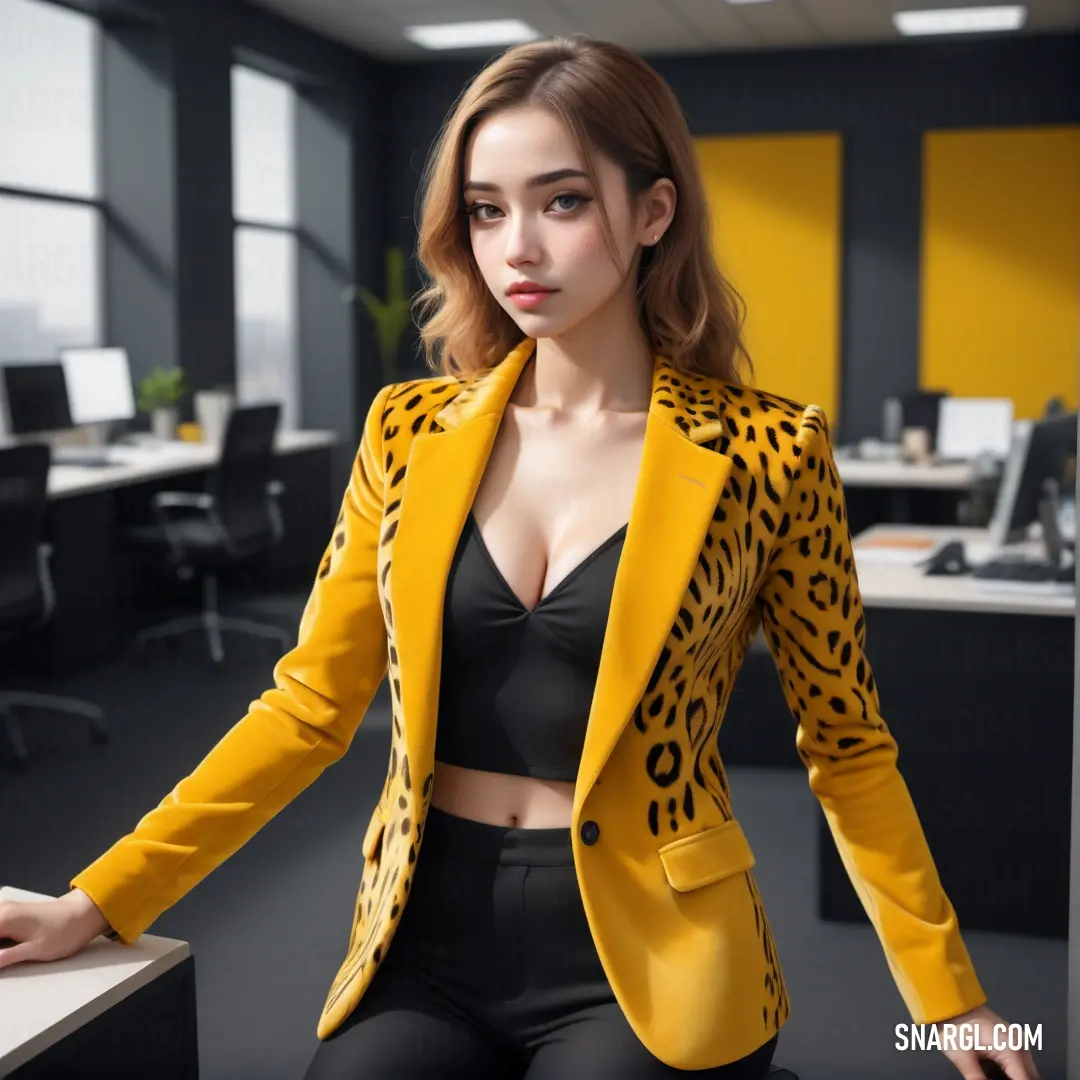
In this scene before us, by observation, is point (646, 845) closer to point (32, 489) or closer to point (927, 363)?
point (32, 489)

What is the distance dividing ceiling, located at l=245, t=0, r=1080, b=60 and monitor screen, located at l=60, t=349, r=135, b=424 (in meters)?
2.61

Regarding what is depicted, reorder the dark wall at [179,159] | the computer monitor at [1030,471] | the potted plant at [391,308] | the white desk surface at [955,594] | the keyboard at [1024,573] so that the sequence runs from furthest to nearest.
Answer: the potted plant at [391,308], the dark wall at [179,159], the computer monitor at [1030,471], the keyboard at [1024,573], the white desk surface at [955,594]

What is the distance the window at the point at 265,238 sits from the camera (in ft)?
26.1

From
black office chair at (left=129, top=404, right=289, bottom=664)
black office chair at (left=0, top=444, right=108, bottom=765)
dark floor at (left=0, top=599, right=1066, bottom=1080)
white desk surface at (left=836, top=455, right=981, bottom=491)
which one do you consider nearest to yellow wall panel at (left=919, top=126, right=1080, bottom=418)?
white desk surface at (left=836, top=455, right=981, bottom=491)

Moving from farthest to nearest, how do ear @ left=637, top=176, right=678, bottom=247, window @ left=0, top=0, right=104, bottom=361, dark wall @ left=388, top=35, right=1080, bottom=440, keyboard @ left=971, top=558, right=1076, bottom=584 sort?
1. dark wall @ left=388, top=35, right=1080, bottom=440
2. window @ left=0, top=0, right=104, bottom=361
3. keyboard @ left=971, top=558, right=1076, bottom=584
4. ear @ left=637, top=176, right=678, bottom=247

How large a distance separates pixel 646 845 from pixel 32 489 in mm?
3430

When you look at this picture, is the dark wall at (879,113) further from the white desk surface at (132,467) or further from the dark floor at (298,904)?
the dark floor at (298,904)

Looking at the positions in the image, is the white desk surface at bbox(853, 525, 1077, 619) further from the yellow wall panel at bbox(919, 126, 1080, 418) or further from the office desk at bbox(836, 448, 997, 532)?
the yellow wall panel at bbox(919, 126, 1080, 418)

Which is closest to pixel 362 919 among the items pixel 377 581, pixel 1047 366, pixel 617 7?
pixel 377 581

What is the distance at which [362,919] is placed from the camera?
1271 mm

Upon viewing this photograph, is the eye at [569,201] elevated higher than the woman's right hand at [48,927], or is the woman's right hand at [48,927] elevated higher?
the eye at [569,201]

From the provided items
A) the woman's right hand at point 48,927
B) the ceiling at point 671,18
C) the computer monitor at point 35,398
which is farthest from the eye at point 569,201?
the ceiling at point 671,18

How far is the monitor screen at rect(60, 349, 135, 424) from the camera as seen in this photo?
19.1 feet

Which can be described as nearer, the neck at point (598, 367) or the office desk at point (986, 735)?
the neck at point (598, 367)
